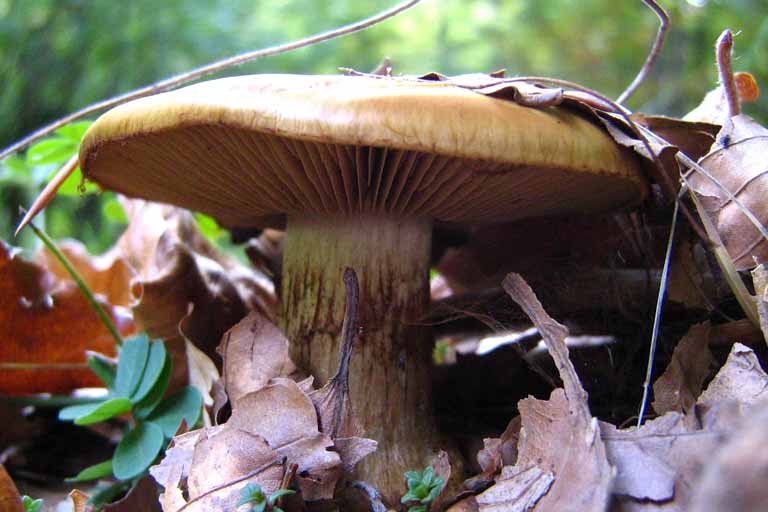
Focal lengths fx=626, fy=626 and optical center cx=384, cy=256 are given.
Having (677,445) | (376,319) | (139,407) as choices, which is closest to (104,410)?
(139,407)

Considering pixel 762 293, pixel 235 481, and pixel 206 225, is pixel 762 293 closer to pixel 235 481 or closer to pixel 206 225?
pixel 235 481

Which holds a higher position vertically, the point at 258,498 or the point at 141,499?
the point at 258,498

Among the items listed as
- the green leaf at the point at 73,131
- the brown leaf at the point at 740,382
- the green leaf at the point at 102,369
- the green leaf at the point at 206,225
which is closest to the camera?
the brown leaf at the point at 740,382

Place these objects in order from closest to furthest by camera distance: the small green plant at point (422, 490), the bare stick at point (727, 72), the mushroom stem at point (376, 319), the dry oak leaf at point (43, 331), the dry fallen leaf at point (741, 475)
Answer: the dry fallen leaf at point (741, 475), the small green plant at point (422, 490), the bare stick at point (727, 72), the mushroom stem at point (376, 319), the dry oak leaf at point (43, 331)

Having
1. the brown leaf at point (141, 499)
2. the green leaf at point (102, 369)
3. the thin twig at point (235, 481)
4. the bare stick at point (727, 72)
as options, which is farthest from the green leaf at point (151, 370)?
the bare stick at point (727, 72)

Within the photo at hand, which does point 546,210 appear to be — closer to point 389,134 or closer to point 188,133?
point 389,134

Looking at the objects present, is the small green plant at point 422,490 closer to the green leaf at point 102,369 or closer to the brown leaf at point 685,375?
the brown leaf at point 685,375
